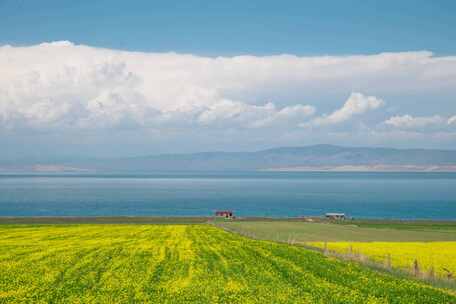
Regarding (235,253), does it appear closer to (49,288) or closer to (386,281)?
(386,281)

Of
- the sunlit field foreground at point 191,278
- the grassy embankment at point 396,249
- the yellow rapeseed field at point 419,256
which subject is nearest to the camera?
A: the sunlit field foreground at point 191,278

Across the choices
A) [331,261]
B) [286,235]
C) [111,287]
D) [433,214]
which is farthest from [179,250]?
[433,214]

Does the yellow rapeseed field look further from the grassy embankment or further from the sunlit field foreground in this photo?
the sunlit field foreground

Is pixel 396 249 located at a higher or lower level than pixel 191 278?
higher

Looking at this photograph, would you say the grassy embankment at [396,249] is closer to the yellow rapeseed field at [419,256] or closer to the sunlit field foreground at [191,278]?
the yellow rapeseed field at [419,256]

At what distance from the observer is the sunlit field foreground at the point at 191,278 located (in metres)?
27.1

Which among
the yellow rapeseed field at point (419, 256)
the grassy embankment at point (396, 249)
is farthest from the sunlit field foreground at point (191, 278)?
the yellow rapeseed field at point (419, 256)

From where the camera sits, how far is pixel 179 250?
1901 inches

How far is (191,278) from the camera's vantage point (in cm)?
3272

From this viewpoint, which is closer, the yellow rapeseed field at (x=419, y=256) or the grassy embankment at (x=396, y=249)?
the grassy embankment at (x=396, y=249)

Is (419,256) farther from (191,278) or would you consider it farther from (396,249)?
(191,278)

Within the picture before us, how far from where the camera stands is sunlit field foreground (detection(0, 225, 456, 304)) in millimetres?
27062

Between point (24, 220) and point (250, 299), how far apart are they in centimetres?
8974

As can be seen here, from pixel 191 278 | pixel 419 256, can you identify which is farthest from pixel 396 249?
pixel 191 278
